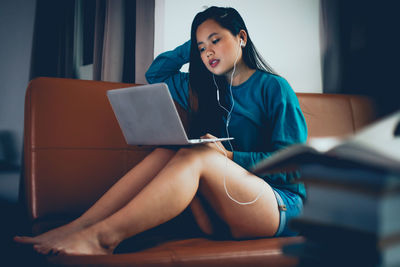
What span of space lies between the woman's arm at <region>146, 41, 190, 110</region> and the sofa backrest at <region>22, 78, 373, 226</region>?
20cm

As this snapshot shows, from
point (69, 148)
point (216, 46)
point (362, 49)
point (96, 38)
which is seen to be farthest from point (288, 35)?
point (69, 148)

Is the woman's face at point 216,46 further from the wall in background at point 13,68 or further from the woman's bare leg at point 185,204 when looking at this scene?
the wall in background at point 13,68

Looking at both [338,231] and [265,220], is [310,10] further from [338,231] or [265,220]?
[338,231]

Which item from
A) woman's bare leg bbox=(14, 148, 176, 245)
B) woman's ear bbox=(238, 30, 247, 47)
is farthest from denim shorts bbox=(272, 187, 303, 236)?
woman's ear bbox=(238, 30, 247, 47)

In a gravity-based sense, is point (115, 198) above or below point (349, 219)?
below

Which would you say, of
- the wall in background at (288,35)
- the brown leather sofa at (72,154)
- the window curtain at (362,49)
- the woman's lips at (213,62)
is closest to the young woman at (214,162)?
the woman's lips at (213,62)

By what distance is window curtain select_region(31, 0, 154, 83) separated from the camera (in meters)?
1.53

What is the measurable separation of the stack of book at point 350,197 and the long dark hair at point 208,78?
903mm

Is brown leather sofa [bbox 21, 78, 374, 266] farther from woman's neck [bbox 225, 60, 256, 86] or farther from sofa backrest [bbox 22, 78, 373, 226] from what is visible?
woman's neck [bbox 225, 60, 256, 86]

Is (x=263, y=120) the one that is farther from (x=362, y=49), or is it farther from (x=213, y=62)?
(x=362, y=49)

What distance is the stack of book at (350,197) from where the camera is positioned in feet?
0.99

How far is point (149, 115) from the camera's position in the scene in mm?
888

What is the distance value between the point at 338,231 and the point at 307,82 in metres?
1.78

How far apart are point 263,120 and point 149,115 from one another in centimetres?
47
